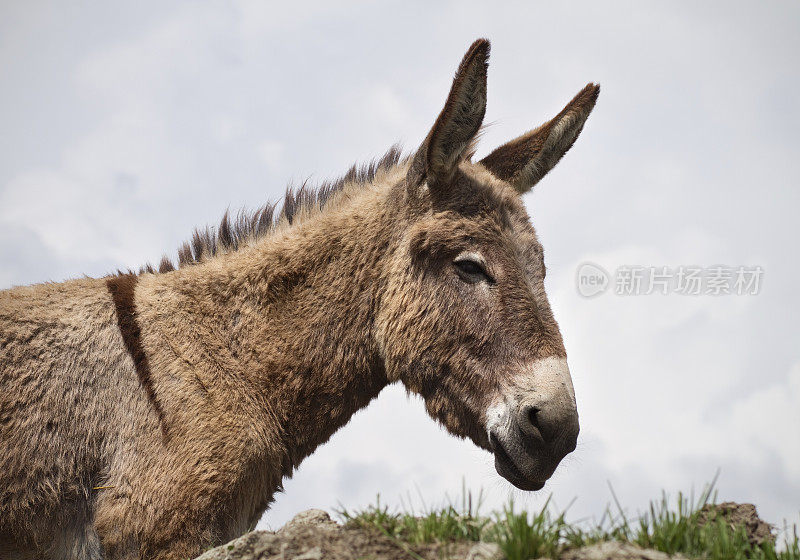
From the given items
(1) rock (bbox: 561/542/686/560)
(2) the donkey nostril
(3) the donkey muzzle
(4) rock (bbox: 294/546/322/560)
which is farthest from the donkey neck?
(1) rock (bbox: 561/542/686/560)

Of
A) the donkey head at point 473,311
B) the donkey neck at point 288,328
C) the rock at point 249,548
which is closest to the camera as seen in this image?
the rock at point 249,548

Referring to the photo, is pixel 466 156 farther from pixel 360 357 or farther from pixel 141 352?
pixel 141 352

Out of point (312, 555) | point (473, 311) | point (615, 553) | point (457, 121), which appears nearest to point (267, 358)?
point (473, 311)

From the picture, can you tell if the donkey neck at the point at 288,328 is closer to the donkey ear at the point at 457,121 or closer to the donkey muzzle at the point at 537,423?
the donkey ear at the point at 457,121

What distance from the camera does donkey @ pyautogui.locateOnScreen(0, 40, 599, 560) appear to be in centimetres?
402

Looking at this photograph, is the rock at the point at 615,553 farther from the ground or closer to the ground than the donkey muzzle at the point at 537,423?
closer to the ground

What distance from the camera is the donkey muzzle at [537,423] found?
4035 mm

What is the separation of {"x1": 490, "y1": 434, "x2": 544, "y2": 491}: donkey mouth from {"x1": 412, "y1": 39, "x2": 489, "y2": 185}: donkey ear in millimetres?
1817

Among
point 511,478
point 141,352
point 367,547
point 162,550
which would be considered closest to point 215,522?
point 162,550

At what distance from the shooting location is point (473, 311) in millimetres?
4430

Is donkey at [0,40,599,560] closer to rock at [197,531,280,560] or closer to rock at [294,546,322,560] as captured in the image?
rock at [197,531,280,560]

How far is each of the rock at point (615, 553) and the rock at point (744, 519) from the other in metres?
0.51

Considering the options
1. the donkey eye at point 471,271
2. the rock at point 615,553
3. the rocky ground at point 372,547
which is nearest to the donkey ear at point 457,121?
the donkey eye at point 471,271

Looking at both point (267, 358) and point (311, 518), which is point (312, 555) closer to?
point (311, 518)
